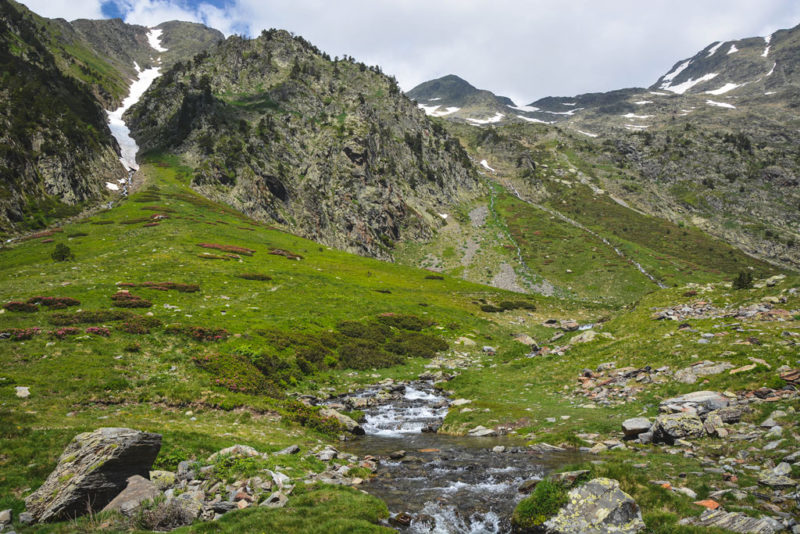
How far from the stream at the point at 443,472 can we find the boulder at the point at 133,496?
7223mm

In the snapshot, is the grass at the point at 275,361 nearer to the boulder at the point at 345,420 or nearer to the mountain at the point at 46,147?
the boulder at the point at 345,420

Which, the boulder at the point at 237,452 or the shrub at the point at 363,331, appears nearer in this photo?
the boulder at the point at 237,452

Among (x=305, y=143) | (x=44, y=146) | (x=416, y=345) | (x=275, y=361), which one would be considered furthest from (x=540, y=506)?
(x=305, y=143)

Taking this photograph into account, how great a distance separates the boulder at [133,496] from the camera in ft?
33.7

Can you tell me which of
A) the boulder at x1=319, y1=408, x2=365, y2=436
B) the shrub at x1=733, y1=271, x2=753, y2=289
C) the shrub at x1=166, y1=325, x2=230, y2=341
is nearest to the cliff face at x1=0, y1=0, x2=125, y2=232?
the shrub at x1=166, y1=325, x2=230, y2=341

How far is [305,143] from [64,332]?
12213 cm

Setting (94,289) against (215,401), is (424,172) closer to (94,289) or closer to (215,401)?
(94,289)

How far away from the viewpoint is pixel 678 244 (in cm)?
13900

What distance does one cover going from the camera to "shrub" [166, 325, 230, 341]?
27.0m

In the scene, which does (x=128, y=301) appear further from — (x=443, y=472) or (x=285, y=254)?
(x=285, y=254)

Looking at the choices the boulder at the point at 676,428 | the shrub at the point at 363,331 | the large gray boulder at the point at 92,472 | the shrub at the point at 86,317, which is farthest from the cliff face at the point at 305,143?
the boulder at the point at 676,428

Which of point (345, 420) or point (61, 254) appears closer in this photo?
point (345, 420)

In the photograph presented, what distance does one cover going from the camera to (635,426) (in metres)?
15.8

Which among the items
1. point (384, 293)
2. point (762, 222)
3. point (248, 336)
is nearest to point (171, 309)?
point (248, 336)
